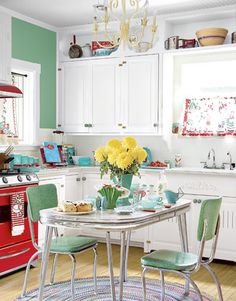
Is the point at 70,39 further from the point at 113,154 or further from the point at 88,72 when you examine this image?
the point at 113,154

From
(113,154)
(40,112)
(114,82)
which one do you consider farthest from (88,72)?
(113,154)

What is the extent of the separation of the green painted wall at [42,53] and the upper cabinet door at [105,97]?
579 millimetres

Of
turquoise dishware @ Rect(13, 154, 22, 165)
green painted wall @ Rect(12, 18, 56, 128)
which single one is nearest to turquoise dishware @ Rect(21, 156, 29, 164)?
turquoise dishware @ Rect(13, 154, 22, 165)

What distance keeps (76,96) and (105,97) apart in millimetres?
445

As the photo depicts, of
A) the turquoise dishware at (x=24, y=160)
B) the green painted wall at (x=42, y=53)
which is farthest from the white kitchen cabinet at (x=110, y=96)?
the turquoise dishware at (x=24, y=160)

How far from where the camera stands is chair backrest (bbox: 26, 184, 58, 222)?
3.86 m

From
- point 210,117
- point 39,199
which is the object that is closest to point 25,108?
point 210,117

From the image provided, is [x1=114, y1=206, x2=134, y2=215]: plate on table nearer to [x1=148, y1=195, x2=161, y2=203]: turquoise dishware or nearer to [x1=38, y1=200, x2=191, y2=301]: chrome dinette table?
[x1=38, y1=200, x2=191, y2=301]: chrome dinette table

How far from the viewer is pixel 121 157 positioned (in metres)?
3.63

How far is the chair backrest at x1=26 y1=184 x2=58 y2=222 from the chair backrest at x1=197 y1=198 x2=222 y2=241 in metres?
1.29

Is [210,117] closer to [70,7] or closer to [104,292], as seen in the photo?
[70,7]

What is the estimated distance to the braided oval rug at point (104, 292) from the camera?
4.05 m

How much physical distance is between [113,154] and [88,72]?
2817mm

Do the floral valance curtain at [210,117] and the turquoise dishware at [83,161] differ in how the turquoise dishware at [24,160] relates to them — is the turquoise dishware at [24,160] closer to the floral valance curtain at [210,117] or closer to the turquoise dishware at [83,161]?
the turquoise dishware at [83,161]
